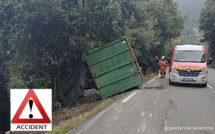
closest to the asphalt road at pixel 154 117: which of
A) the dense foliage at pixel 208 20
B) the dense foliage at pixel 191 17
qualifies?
the dense foliage at pixel 208 20

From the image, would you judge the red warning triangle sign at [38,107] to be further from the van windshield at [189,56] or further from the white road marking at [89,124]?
the van windshield at [189,56]

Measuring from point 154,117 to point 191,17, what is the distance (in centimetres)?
10387

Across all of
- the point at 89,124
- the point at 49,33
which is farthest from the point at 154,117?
the point at 49,33

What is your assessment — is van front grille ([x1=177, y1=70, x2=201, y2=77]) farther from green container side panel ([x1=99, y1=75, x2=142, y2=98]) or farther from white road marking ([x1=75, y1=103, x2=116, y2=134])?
white road marking ([x1=75, y1=103, x2=116, y2=134])

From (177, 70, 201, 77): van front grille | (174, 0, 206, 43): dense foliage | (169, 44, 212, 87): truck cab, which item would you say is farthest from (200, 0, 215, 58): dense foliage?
(174, 0, 206, 43): dense foliage

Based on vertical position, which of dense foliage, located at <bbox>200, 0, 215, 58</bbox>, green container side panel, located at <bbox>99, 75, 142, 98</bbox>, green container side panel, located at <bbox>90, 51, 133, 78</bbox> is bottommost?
green container side panel, located at <bbox>99, 75, 142, 98</bbox>

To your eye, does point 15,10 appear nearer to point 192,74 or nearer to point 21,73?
point 21,73

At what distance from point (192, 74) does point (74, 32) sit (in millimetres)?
6519

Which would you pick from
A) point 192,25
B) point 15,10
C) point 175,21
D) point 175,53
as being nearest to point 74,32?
point 15,10

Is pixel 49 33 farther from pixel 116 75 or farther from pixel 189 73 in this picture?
pixel 189 73

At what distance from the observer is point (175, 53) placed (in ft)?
51.0

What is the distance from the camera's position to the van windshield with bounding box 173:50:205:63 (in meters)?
15.1

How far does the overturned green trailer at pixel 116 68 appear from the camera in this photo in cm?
1323

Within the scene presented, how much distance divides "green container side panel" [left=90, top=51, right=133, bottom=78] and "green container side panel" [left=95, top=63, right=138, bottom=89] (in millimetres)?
175
